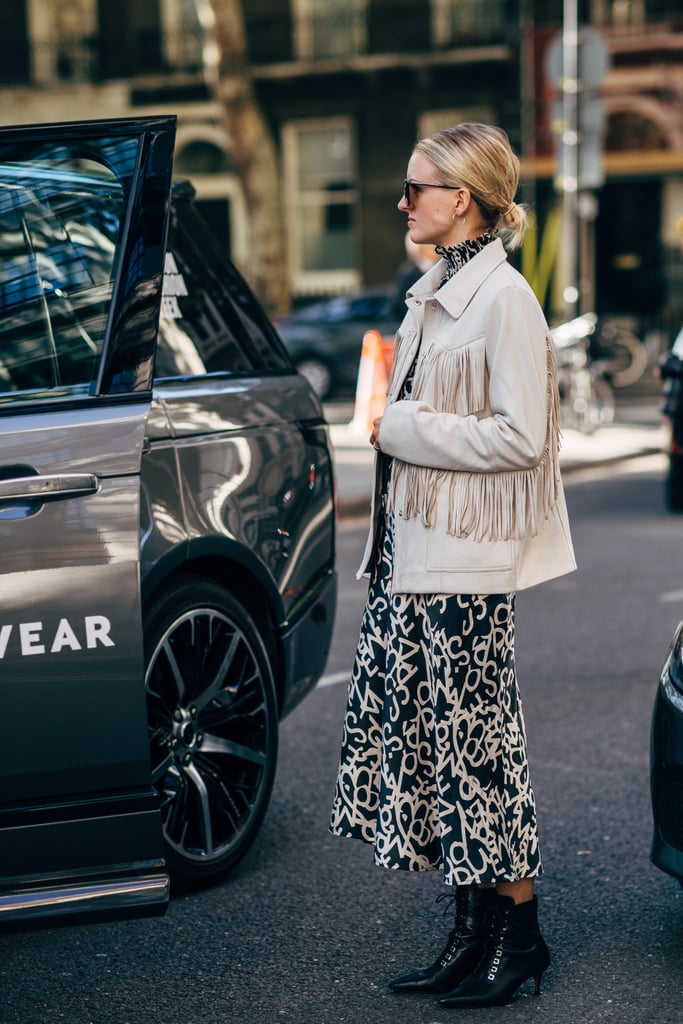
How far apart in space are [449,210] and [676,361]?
295 inches

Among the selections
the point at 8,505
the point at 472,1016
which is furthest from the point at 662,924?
the point at 8,505

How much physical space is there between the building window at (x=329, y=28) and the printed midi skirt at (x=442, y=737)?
27.0m

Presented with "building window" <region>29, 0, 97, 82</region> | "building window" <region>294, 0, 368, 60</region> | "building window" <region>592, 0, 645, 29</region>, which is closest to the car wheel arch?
"building window" <region>592, 0, 645, 29</region>

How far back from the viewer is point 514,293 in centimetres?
329

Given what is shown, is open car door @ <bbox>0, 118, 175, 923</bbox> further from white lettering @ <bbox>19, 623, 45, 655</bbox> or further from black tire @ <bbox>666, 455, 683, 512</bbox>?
black tire @ <bbox>666, 455, 683, 512</bbox>

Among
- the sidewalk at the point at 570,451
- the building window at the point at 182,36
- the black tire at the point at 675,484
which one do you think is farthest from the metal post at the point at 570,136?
the building window at the point at 182,36

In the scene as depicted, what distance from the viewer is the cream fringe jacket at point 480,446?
3.26 meters

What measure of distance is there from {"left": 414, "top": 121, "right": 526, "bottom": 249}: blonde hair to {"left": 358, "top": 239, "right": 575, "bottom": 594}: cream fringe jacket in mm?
89

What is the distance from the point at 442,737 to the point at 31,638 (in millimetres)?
881

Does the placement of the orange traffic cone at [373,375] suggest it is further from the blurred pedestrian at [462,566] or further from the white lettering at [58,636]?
the white lettering at [58,636]

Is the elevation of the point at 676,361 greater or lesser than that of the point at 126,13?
lesser

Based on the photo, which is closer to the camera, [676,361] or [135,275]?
[135,275]

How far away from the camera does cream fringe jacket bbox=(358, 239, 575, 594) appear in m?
3.26

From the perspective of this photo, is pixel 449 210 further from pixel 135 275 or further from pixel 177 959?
pixel 177 959
